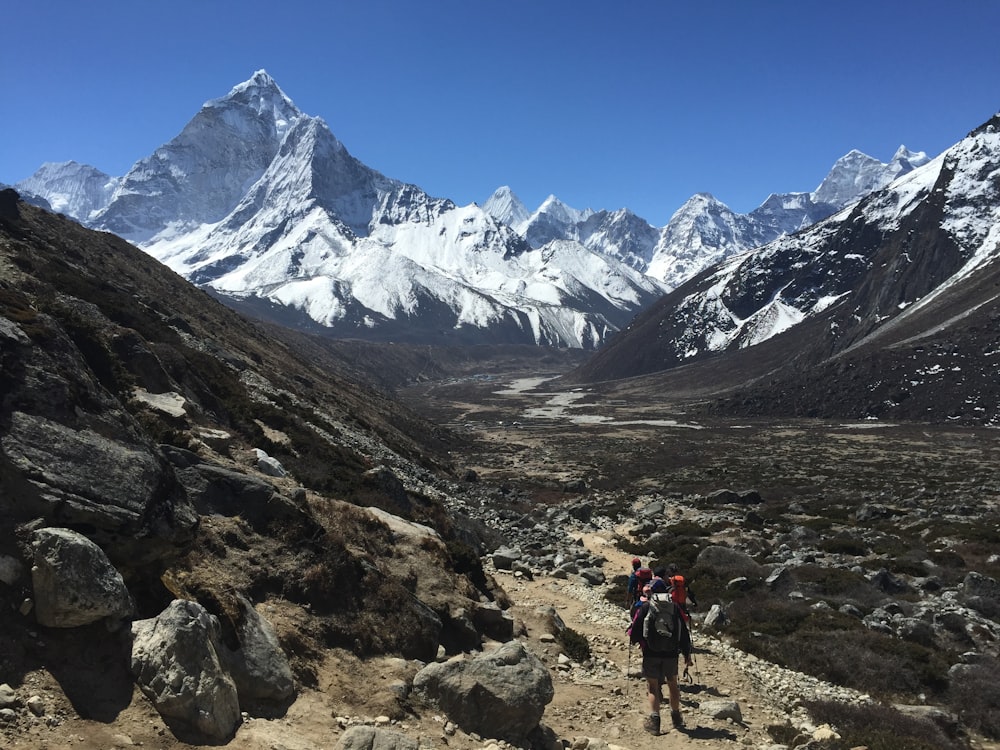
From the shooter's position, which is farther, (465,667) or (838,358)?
(838,358)

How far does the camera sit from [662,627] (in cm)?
1156

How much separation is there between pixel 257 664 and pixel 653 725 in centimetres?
709

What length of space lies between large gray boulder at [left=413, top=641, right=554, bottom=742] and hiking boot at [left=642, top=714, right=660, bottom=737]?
2308mm

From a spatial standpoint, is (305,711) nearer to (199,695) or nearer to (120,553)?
(199,695)

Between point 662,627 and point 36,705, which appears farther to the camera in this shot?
point 662,627

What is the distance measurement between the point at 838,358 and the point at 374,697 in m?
150

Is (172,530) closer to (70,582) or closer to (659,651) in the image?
(70,582)

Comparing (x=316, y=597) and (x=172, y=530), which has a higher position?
(x=172, y=530)

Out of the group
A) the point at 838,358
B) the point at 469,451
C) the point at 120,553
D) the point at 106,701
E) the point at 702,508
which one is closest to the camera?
the point at 106,701

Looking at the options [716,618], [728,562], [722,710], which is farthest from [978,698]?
[728,562]

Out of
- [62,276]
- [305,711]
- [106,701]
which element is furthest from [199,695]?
[62,276]

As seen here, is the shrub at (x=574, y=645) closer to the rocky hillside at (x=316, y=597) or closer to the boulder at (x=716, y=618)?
the rocky hillside at (x=316, y=597)

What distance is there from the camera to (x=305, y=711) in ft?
29.8

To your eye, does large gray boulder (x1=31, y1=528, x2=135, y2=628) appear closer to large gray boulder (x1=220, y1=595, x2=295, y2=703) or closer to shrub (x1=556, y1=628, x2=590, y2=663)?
large gray boulder (x1=220, y1=595, x2=295, y2=703)
